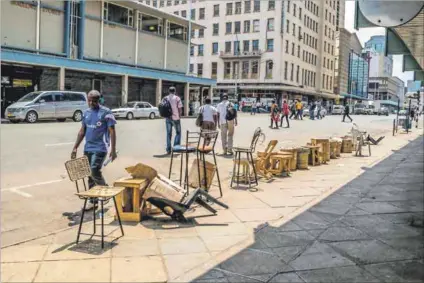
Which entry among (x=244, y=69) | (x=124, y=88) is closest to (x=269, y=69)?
(x=244, y=69)

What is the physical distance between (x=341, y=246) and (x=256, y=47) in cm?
6602

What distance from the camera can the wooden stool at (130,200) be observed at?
224 inches

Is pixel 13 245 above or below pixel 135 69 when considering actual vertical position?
below

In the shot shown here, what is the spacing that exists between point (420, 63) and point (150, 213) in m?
9.78

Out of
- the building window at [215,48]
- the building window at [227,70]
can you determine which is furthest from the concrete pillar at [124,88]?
the building window at [215,48]

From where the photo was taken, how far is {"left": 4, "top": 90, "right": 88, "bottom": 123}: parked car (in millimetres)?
22016

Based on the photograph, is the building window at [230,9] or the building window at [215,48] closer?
the building window at [230,9]

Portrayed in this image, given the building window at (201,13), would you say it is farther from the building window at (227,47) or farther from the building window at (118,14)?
the building window at (118,14)

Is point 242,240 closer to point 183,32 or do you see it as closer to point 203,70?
point 183,32

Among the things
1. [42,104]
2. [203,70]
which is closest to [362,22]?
[42,104]

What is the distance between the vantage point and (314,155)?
11.5m

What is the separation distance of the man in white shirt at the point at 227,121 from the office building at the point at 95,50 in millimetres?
16579

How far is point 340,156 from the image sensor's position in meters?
13.8

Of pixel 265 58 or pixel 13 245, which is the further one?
pixel 265 58
